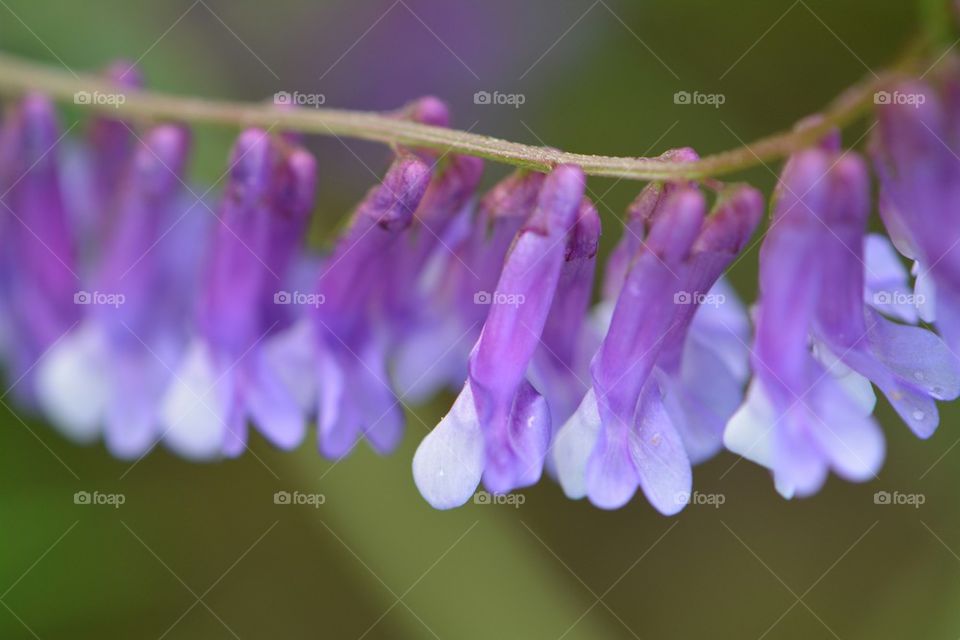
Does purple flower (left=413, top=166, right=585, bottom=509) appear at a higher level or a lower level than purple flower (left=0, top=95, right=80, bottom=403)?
lower

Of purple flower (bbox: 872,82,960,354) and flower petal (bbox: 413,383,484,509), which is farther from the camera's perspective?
→ flower petal (bbox: 413,383,484,509)

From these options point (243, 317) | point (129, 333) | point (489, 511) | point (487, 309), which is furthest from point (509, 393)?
point (489, 511)

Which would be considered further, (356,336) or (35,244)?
(35,244)

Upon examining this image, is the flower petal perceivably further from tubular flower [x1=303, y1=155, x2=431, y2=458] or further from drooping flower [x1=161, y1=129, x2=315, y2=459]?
drooping flower [x1=161, y1=129, x2=315, y2=459]

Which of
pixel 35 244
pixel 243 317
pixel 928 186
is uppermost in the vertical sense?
pixel 35 244

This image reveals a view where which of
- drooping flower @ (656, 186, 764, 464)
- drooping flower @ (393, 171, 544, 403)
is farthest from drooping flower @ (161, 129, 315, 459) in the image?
drooping flower @ (656, 186, 764, 464)

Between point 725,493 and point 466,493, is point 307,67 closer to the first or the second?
point 725,493

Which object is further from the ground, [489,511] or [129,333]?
[129,333]

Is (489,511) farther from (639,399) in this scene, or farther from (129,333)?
(639,399)
